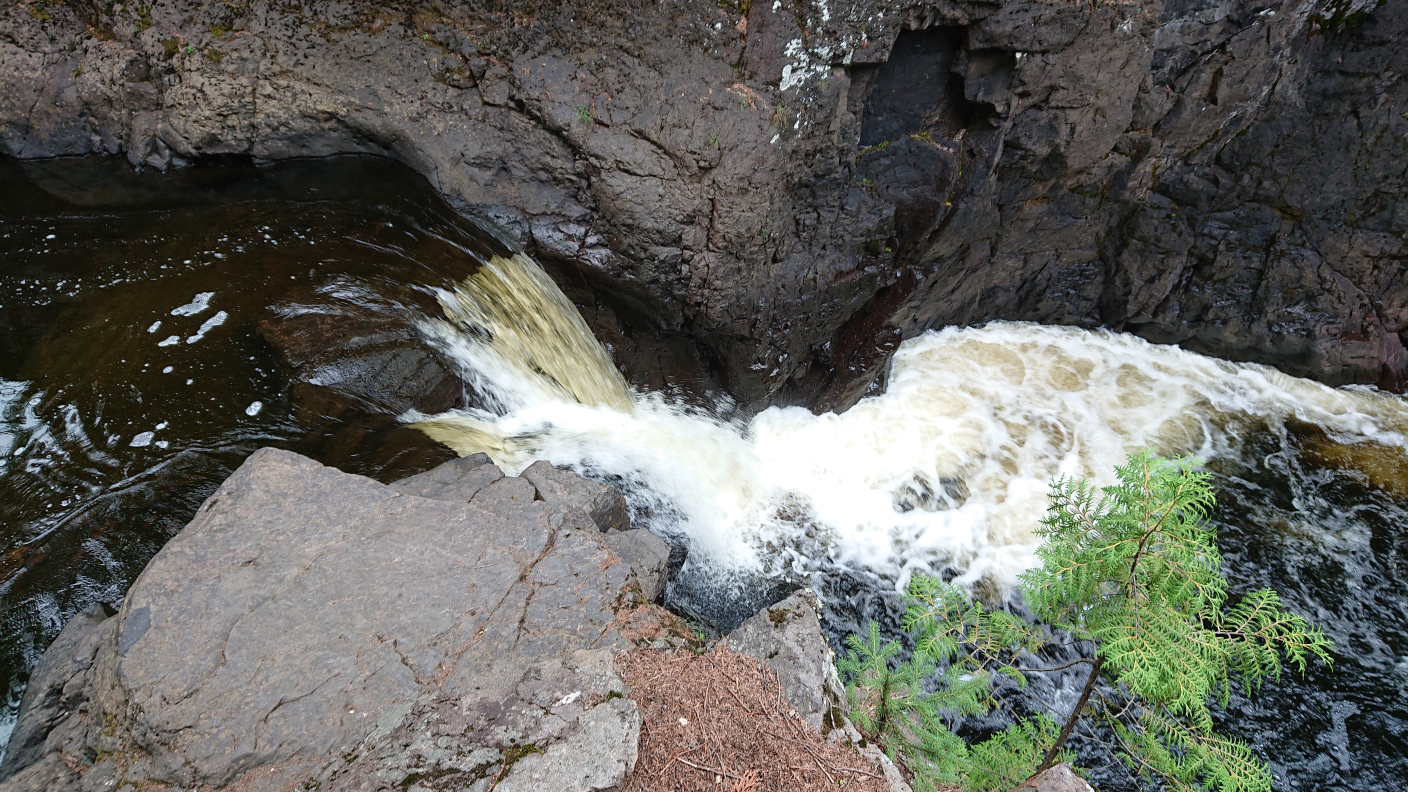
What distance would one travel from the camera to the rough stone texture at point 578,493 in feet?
12.5

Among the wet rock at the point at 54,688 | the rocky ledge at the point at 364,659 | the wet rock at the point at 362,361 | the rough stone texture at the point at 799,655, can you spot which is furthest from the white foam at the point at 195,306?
the rough stone texture at the point at 799,655

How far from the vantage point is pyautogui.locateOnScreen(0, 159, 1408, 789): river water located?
3.85 meters

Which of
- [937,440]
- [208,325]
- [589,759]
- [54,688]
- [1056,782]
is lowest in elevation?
[937,440]

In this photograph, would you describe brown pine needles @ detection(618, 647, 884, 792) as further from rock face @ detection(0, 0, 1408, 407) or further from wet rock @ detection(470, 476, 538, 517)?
rock face @ detection(0, 0, 1408, 407)

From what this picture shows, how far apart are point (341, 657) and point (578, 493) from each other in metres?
1.50

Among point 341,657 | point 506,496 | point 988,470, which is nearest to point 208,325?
point 506,496

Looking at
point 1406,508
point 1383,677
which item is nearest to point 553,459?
point 1383,677

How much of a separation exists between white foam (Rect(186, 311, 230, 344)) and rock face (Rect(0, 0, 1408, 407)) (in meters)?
1.53

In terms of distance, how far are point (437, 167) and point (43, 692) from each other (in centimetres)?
378

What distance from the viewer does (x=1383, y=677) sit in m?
5.09

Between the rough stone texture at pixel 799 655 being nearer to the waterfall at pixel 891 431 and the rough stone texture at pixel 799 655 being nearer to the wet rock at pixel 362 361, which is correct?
the waterfall at pixel 891 431

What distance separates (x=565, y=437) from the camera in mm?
5371

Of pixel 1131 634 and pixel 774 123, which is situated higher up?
pixel 774 123

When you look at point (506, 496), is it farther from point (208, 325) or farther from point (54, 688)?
point (208, 325)
